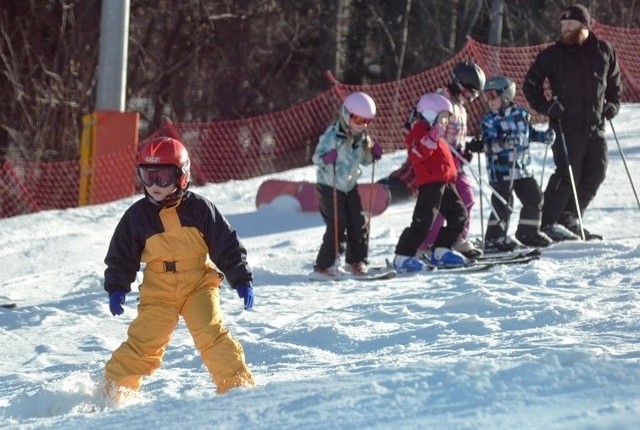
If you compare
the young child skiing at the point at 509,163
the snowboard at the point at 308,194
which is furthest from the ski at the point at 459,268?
the snowboard at the point at 308,194

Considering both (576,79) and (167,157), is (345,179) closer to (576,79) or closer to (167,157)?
(576,79)

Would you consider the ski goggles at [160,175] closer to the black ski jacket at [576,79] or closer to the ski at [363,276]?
the ski at [363,276]

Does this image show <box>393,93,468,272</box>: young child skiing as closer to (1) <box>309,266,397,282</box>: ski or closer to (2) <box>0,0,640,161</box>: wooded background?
(1) <box>309,266,397,282</box>: ski

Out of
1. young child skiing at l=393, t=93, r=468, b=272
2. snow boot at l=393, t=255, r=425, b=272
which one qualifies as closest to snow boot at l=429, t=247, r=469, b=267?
young child skiing at l=393, t=93, r=468, b=272

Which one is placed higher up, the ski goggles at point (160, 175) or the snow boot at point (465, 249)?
the ski goggles at point (160, 175)

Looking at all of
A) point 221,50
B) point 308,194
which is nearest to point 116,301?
point 308,194

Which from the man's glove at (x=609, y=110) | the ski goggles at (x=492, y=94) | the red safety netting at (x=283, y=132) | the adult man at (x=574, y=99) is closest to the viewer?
the ski goggles at (x=492, y=94)

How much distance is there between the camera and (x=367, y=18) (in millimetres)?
22500

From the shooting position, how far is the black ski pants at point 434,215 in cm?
855

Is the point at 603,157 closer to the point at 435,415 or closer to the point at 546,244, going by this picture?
the point at 546,244

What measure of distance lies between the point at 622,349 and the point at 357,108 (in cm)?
334

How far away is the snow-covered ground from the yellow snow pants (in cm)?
14

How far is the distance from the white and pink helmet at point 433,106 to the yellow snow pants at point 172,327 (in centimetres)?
344

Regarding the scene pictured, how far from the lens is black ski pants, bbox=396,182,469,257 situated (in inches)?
336
